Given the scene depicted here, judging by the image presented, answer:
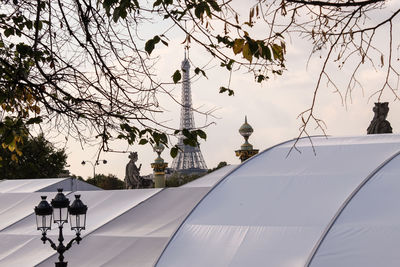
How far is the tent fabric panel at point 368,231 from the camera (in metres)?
12.1

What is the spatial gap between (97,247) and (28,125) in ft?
25.7

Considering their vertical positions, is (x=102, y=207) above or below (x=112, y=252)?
above

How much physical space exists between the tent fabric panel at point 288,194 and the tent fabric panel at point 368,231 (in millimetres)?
304

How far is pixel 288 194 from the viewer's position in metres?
14.8

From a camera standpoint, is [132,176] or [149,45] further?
[132,176]

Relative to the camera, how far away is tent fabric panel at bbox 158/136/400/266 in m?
13.7

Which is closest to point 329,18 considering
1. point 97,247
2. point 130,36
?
point 130,36

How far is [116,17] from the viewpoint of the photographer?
7145 mm

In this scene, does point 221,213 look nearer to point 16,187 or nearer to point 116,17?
point 116,17

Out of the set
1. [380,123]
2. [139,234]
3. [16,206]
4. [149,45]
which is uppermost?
[380,123]

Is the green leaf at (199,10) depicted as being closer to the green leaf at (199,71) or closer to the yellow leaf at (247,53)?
the yellow leaf at (247,53)

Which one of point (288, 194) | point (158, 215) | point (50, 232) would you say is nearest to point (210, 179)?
point (158, 215)

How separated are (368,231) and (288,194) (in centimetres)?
248

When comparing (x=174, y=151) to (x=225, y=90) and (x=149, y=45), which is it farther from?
(x=149, y=45)
